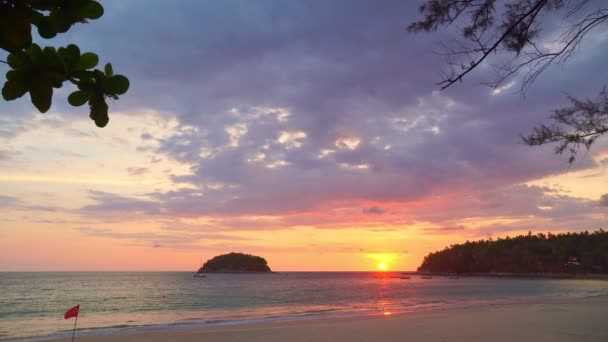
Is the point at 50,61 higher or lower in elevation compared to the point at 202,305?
higher

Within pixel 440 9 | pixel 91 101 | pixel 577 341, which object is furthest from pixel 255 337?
pixel 91 101

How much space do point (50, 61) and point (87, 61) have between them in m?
0.11

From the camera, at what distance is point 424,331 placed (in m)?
15.4

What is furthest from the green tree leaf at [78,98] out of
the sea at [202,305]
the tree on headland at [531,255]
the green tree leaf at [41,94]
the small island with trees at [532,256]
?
the tree on headland at [531,255]

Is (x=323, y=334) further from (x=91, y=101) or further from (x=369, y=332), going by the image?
(x=91, y=101)

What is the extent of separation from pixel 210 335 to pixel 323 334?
13.0ft

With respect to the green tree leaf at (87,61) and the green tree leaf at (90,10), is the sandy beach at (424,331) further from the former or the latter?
the green tree leaf at (90,10)

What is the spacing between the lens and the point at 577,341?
12680 mm

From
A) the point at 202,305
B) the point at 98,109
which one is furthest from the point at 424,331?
the point at 202,305

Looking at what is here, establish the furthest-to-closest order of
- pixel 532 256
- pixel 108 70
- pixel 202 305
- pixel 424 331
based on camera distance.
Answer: pixel 532 256, pixel 202 305, pixel 424 331, pixel 108 70

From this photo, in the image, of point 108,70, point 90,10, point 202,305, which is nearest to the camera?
point 90,10

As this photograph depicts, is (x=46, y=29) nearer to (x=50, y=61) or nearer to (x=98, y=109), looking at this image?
(x=50, y=61)

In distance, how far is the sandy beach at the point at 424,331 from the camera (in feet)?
46.1

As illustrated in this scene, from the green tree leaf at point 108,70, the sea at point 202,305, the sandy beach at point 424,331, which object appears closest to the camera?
the green tree leaf at point 108,70
